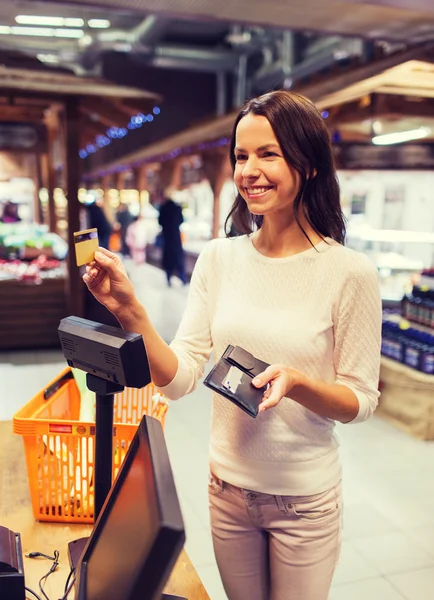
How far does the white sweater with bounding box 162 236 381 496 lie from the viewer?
1.27m

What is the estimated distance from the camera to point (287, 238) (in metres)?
1.36

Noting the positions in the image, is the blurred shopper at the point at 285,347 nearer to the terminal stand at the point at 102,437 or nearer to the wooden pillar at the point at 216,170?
the terminal stand at the point at 102,437

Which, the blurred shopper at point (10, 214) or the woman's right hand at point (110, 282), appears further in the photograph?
the blurred shopper at point (10, 214)

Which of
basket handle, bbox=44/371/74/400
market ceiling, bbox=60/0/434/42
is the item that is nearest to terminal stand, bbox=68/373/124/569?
basket handle, bbox=44/371/74/400

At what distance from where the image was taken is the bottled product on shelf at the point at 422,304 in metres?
4.42

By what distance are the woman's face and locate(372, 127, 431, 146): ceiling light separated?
4.80 meters

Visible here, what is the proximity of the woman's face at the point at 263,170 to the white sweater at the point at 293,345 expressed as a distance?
144mm

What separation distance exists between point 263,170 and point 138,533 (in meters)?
0.81

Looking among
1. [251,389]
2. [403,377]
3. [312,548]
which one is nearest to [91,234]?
[251,389]

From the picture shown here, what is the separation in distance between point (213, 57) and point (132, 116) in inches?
264

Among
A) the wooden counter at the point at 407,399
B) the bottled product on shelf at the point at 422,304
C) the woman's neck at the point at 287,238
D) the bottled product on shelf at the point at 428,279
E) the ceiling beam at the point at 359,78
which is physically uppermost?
the ceiling beam at the point at 359,78

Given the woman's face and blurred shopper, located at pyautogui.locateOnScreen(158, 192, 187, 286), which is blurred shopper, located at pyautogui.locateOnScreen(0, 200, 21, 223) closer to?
blurred shopper, located at pyautogui.locateOnScreen(158, 192, 187, 286)

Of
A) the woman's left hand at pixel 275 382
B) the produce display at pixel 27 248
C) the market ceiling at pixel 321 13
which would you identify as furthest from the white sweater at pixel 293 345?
the produce display at pixel 27 248

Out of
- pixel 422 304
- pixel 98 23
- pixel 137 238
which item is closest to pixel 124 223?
pixel 137 238
